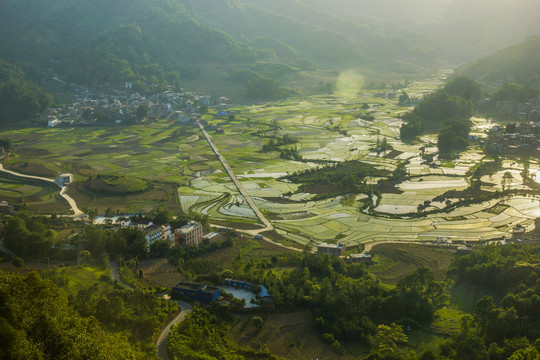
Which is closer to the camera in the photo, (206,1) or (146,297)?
(146,297)

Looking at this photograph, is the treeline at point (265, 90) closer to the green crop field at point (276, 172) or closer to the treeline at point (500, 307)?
the green crop field at point (276, 172)

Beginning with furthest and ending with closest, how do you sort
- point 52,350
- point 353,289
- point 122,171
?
1. point 122,171
2. point 353,289
3. point 52,350

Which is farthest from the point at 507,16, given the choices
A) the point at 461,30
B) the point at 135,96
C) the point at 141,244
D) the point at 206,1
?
the point at 141,244

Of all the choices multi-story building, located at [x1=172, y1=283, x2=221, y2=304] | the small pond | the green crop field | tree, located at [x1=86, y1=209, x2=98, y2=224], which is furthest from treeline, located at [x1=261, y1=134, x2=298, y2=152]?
multi-story building, located at [x1=172, y1=283, x2=221, y2=304]

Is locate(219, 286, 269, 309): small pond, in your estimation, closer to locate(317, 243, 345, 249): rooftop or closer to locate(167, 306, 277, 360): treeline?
locate(167, 306, 277, 360): treeline

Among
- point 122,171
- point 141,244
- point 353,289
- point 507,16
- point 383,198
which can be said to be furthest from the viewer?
point 507,16

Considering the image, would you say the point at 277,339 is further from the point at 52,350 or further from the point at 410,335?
the point at 52,350

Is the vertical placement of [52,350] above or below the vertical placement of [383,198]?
above

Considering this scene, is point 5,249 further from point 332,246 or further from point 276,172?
point 276,172
